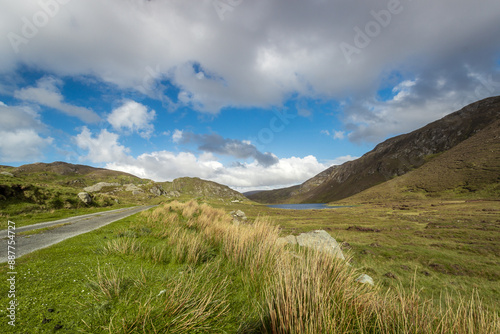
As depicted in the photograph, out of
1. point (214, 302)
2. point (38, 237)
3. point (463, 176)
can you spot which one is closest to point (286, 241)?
point (214, 302)

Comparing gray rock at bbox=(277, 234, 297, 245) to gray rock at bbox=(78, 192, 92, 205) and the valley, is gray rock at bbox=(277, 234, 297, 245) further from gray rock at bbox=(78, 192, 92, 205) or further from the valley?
gray rock at bbox=(78, 192, 92, 205)

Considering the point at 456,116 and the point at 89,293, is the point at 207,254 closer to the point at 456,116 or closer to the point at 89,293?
the point at 89,293

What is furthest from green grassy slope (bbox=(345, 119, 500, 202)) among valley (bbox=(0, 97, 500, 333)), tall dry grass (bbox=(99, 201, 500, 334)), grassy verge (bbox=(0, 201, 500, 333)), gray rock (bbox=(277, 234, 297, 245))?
grassy verge (bbox=(0, 201, 500, 333))

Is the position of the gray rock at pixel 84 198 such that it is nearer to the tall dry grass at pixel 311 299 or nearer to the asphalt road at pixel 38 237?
the asphalt road at pixel 38 237

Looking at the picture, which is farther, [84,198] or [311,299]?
[84,198]

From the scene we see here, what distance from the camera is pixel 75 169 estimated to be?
16962cm

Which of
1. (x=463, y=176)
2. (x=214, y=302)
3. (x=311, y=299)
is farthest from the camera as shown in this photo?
(x=463, y=176)

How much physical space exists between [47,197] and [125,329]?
95.3 ft

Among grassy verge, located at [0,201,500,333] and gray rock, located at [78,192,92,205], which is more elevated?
gray rock, located at [78,192,92,205]

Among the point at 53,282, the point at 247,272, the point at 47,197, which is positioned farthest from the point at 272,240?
the point at 47,197

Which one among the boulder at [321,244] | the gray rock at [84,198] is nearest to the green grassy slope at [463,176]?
the boulder at [321,244]

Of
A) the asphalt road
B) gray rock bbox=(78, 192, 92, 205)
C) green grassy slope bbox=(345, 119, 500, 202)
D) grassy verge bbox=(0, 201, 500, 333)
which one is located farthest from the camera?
green grassy slope bbox=(345, 119, 500, 202)

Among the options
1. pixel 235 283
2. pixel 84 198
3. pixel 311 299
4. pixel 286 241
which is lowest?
pixel 235 283

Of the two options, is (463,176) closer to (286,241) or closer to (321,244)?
(286,241)
